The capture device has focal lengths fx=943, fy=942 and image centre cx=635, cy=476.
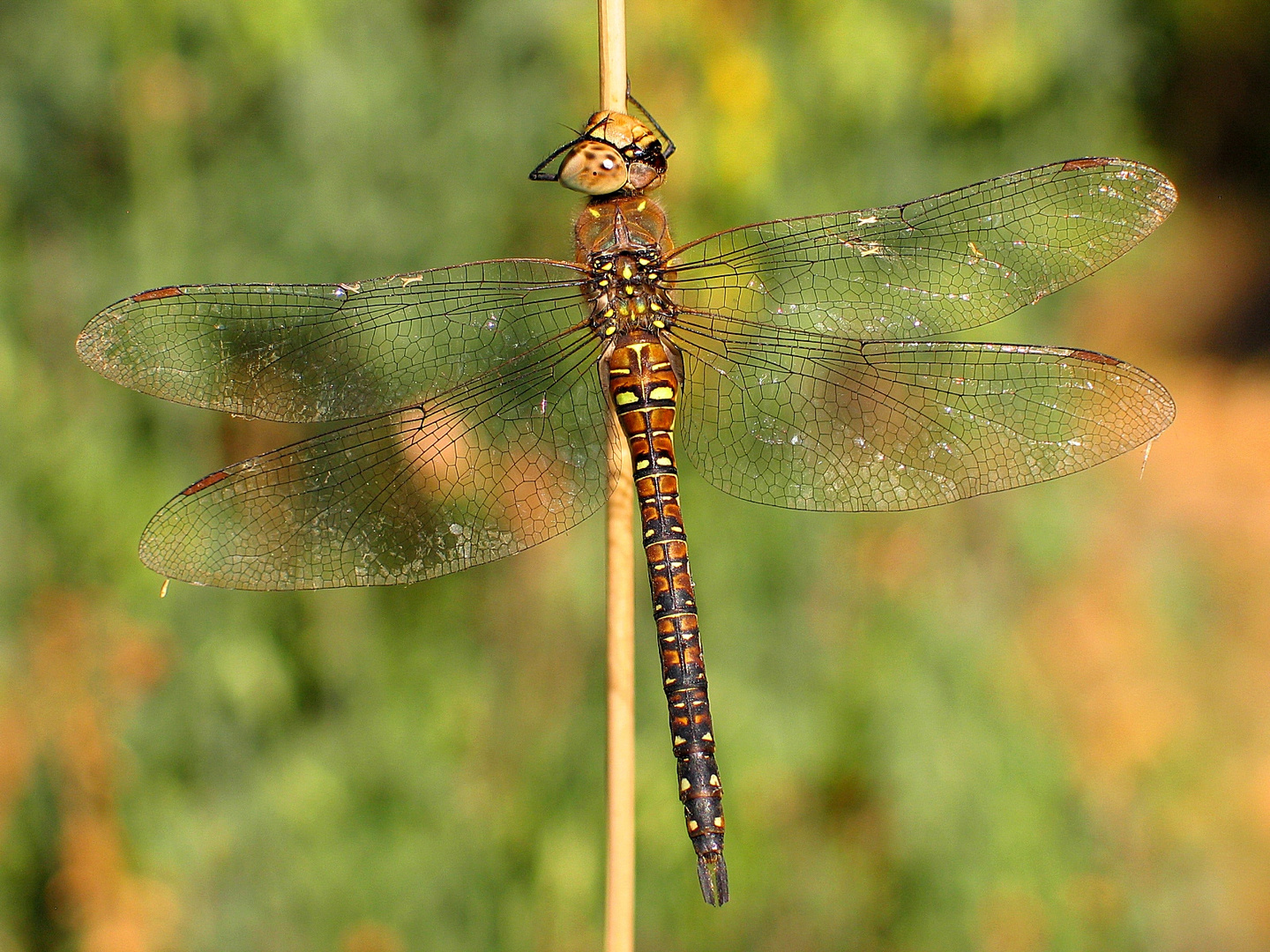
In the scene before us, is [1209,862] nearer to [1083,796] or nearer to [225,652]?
[1083,796]

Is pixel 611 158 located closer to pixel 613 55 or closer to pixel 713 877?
pixel 613 55

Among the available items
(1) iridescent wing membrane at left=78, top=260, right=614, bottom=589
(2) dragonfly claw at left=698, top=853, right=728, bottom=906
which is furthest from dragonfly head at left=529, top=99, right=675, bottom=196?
(2) dragonfly claw at left=698, top=853, right=728, bottom=906

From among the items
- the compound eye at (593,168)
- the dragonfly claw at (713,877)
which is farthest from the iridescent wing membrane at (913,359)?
the dragonfly claw at (713,877)

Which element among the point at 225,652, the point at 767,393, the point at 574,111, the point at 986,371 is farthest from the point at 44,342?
the point at 986,371

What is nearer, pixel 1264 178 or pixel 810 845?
pixel 810 845

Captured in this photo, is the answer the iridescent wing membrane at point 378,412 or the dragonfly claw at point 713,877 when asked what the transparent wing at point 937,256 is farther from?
the dragonfly claw at point 713,877

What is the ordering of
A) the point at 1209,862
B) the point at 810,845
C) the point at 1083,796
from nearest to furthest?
the point at 810,845
the point at 1083,796
the point at 1209,862
